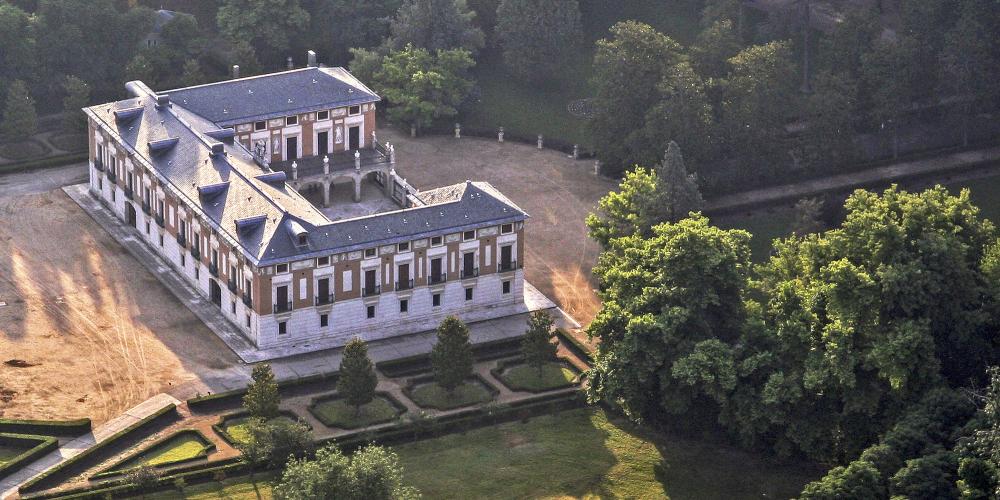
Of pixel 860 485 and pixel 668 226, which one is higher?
pixel 668 226

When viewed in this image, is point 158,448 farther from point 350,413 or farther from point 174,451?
point 350,413

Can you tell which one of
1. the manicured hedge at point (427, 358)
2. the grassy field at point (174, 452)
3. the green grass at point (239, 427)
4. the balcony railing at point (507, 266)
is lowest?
the grassy field at point (174, 452)

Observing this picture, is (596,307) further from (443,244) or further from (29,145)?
(29,145)

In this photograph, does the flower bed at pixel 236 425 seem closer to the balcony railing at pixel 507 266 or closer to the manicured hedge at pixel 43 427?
the manicured hedge at pixel 43 427

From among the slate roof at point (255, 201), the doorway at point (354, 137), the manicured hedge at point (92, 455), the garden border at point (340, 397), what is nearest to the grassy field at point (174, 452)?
the manicured hedge at point (92, 455)

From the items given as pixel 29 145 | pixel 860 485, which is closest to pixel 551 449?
pixel 860 485

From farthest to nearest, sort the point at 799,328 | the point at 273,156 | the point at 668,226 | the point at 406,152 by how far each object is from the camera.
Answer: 1. the point at 406,152
2. the point at 273,156
3. the point at 668,226
4. the point at 799,328

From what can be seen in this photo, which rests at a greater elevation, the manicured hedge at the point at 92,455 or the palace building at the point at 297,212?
the palace building at the point at 297,212

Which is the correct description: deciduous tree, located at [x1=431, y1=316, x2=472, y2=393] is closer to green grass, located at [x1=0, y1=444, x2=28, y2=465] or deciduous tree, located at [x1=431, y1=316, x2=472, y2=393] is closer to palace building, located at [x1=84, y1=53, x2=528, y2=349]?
palace building, located at [x1=84, y1=53, x2=528, y2=349]
